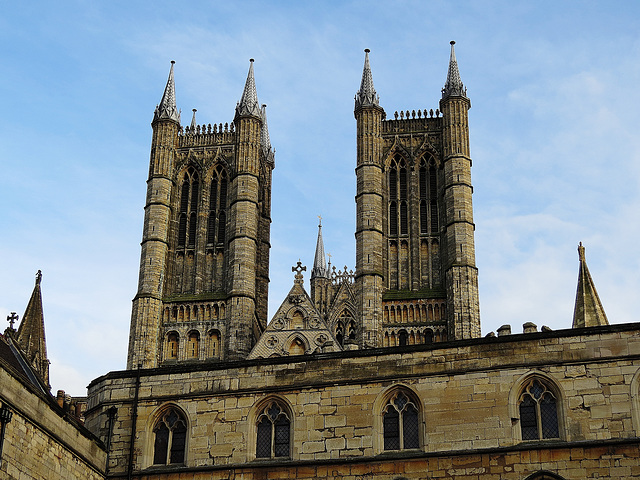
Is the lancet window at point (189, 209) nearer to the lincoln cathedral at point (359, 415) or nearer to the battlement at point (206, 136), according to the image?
the battlement at point (206, 136)

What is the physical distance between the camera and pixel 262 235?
193 feet

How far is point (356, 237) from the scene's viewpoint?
175 ft

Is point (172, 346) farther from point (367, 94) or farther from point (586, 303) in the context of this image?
point (586, 303)

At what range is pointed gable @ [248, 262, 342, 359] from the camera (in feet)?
162

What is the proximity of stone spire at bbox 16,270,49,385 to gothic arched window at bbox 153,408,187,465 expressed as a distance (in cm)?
2528

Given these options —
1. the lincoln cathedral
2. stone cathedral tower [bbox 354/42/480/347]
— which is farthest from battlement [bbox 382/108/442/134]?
the lincoln cathedral

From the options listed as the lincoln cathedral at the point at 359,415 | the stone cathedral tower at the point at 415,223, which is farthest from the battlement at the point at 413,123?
the lincoln cathedral at the point at 359,415

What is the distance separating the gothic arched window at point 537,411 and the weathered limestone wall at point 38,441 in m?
9.88

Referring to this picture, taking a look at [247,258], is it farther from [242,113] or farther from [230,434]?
[230,434]

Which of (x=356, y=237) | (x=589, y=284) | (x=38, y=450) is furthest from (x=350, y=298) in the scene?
(x=38, y=450)

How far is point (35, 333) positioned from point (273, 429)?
2908cm

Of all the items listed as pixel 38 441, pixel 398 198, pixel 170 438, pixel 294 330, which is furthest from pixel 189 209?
pixel 38 441

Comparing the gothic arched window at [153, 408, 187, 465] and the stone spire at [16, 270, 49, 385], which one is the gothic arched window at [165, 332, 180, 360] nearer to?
the stone spire at [16, 270, 49, 385]

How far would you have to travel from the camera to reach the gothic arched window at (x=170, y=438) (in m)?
24.2
